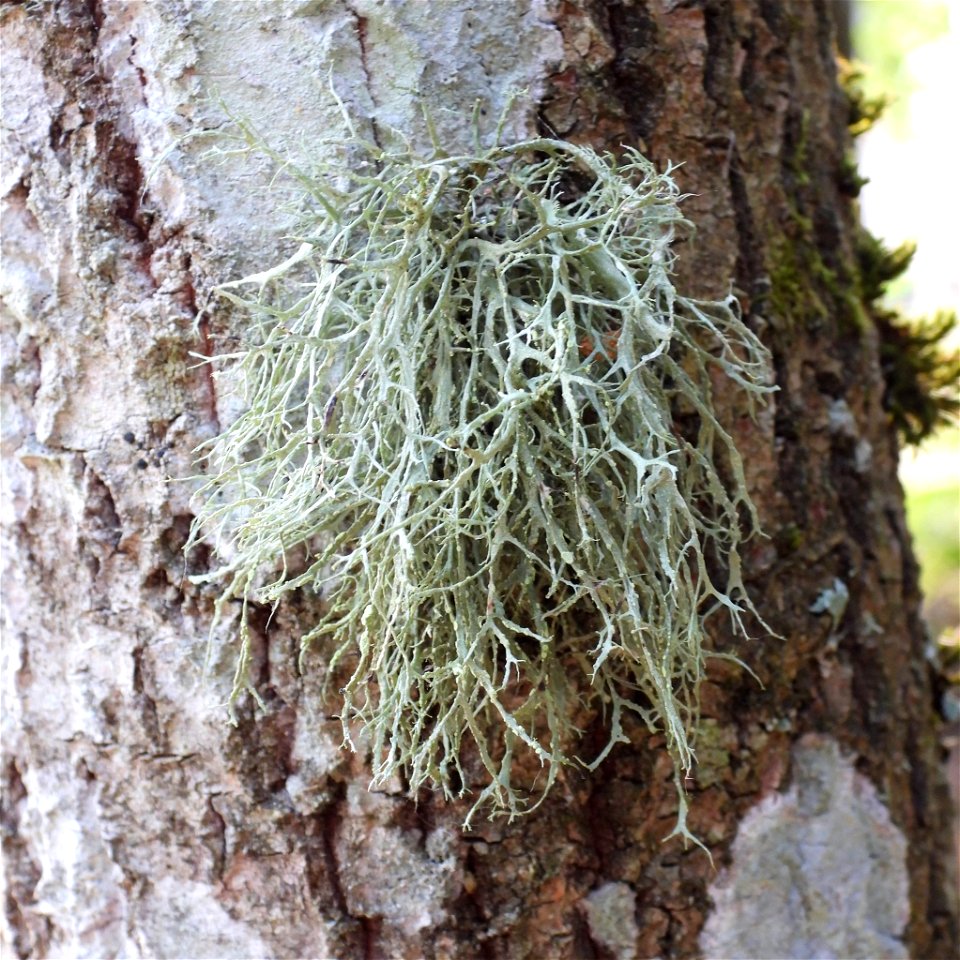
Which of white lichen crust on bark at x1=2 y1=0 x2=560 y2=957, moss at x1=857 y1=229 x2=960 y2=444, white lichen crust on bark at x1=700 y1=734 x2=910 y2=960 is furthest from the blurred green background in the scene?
white lichen crust on bark at x1=2 y1=0 x2=560 y2=957

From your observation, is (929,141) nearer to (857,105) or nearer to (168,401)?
(857,105)

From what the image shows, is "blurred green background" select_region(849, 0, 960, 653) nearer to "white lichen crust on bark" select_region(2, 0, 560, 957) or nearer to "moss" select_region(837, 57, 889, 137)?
"moss" select_region(837, 57, 889, 137)

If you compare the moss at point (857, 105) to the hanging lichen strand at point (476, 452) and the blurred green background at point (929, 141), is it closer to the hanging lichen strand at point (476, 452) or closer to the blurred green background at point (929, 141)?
the hanging lichen strand at point (476, 452)

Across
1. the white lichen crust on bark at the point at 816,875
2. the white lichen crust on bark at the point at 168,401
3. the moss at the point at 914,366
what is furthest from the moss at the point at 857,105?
the white lichen crust on bark at the point at 816,875

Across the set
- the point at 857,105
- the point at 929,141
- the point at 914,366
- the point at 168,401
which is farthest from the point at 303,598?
the point at 929,141

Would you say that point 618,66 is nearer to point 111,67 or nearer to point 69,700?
point 111,67

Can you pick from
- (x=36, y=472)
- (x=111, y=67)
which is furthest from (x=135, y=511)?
(x=111, y=67)
